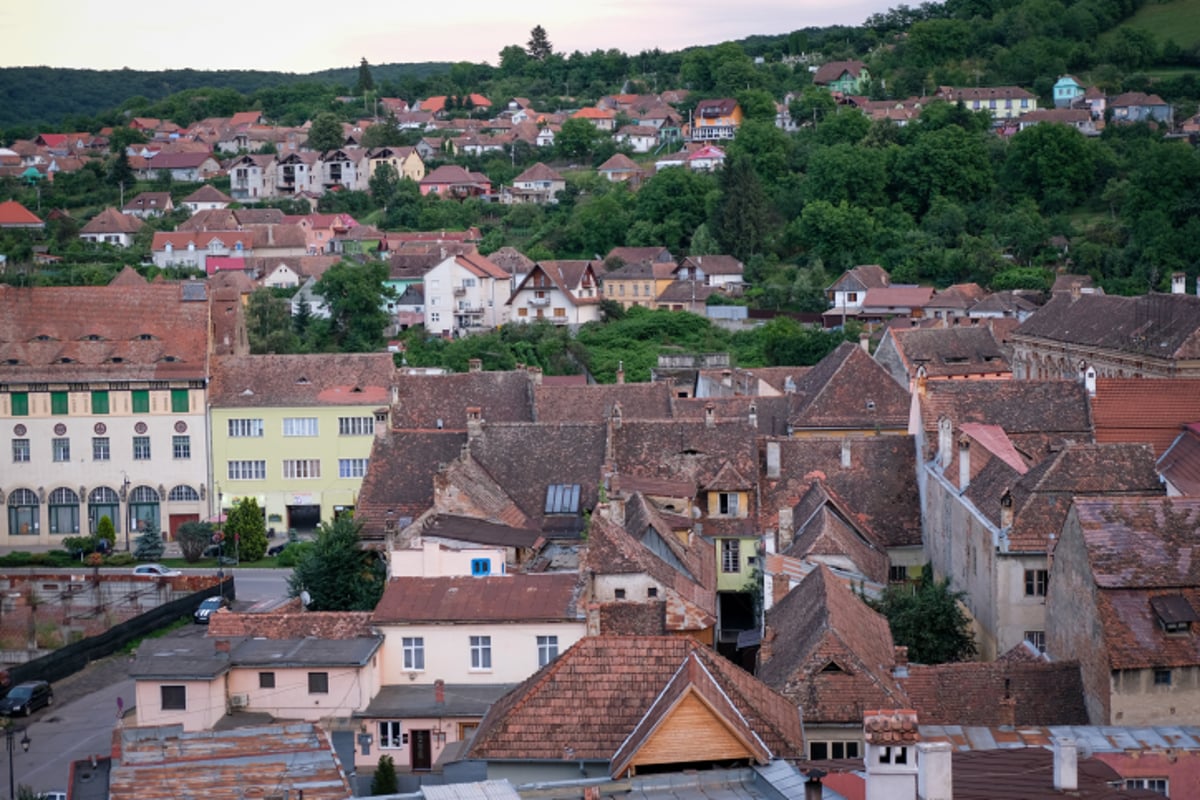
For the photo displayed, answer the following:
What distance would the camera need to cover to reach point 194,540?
162 feet

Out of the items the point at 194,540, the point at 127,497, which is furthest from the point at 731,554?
the point at 127,497

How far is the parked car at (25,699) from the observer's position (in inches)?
1329

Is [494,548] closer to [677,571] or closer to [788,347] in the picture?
[677,571]

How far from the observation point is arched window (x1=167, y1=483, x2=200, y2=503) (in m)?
53.9

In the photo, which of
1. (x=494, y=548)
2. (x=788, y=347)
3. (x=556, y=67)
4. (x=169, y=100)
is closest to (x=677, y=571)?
(x=494, y=548)

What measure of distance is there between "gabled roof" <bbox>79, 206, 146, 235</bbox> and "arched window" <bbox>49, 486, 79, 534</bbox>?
60856 millimetres

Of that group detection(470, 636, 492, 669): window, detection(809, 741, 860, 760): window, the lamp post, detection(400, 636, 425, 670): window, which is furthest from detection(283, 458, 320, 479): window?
detection(809, 741, 860, 760): window

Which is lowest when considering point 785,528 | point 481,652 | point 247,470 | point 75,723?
point 75,723

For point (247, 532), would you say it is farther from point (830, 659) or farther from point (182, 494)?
point (830, 659)

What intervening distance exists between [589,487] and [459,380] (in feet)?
39.5

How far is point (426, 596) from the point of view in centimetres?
2988

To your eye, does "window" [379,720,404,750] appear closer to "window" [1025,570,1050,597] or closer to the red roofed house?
"window" [1025,570,1050,597]

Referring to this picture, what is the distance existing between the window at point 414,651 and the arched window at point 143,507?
26.8 meters

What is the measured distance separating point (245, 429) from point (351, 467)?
144 inches
